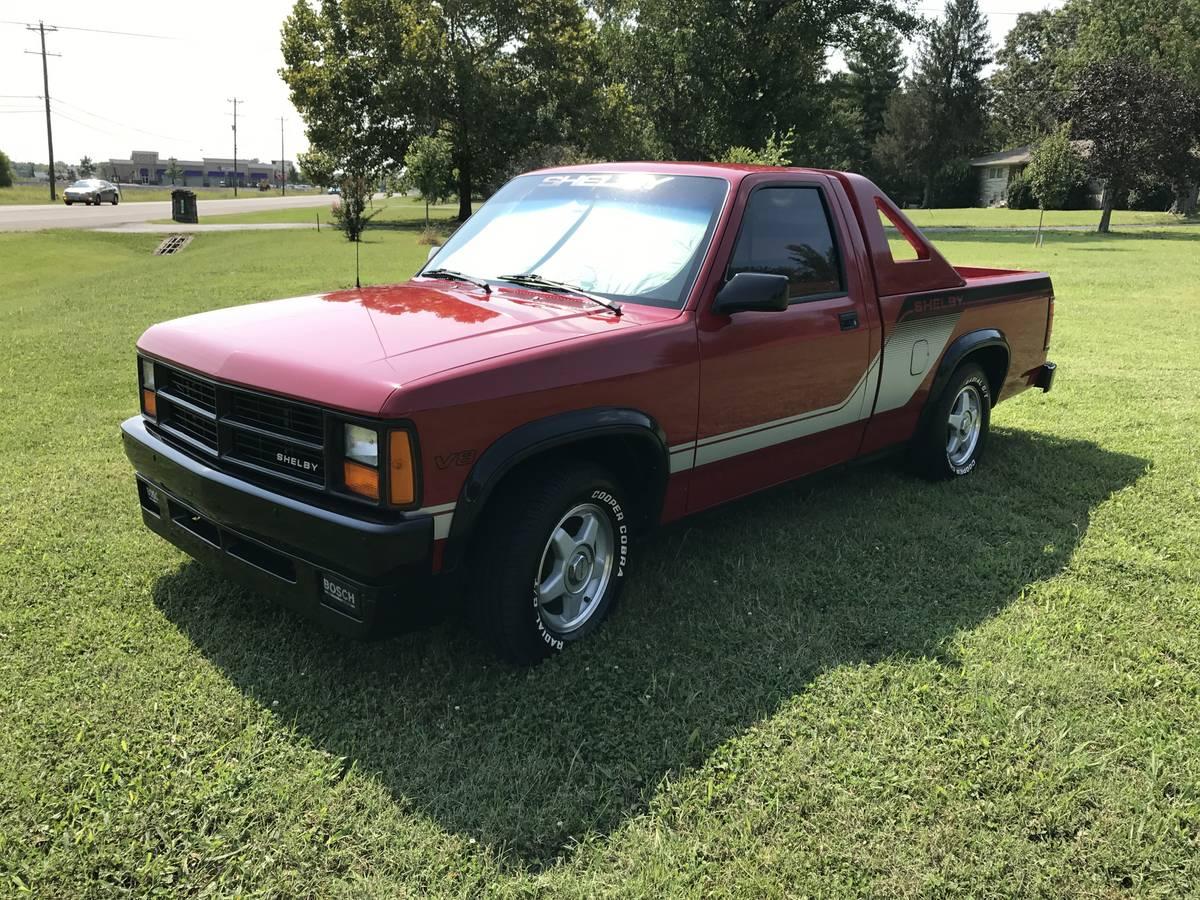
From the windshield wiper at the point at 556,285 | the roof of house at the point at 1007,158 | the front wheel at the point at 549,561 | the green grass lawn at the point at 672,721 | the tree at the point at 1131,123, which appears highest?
the roof of house at the point at 1007,158

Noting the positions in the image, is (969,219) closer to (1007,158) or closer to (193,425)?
(1007,158)

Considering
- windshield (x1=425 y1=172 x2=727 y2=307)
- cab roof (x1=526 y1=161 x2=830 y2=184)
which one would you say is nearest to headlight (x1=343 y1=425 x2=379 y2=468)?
windshield (x1=425 y1=172 x2=727 y2=307)

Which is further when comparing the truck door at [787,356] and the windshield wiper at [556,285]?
the truck door at [787,356]

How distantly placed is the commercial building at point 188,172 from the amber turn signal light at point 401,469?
470ft

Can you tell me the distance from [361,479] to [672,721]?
1338 millimetres

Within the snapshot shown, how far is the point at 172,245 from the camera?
2398 centimetres

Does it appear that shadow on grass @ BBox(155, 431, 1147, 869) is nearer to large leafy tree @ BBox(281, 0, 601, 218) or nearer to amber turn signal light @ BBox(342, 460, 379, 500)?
amber turn signal light @ BBox(342, 460, 379, 500)

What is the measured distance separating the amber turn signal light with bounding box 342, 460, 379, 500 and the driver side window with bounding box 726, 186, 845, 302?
183cm

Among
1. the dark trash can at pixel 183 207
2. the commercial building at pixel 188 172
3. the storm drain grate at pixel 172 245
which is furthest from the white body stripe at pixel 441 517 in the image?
the commercial building at pixel 188 172

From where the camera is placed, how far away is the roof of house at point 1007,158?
202 feet

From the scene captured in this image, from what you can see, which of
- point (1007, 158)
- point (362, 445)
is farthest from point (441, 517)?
point (1007, 158)

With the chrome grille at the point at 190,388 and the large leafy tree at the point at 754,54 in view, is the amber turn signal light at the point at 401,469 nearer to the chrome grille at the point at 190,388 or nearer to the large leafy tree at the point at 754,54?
the chrome grille at the point at 190,388

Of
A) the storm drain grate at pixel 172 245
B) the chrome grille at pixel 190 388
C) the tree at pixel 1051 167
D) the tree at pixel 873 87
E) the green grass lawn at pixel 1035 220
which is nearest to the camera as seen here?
the chrome grille at pixel 190 388

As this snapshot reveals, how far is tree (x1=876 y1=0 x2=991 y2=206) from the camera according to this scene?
208ft
